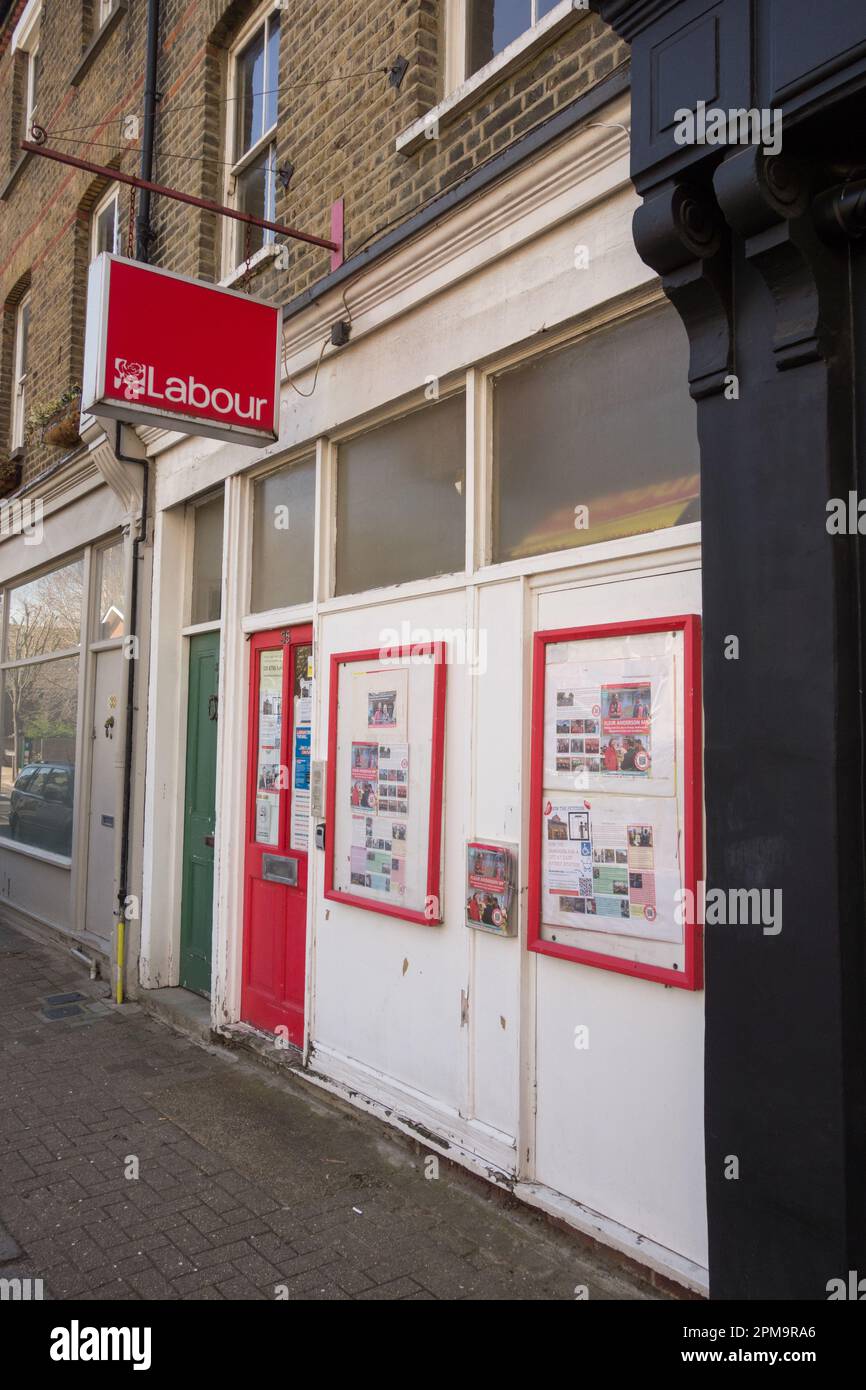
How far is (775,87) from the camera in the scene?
9.25 ft

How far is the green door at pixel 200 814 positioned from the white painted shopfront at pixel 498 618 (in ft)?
2.76

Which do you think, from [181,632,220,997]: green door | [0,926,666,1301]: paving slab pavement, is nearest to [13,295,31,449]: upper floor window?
[181,632,220,997]: green door

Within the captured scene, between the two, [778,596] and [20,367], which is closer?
[778,596]

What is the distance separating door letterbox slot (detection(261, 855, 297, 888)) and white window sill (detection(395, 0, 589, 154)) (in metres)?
3.97

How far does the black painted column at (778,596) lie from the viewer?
2729mm

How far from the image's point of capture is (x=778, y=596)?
2.94 meters

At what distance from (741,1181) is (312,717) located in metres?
3.39

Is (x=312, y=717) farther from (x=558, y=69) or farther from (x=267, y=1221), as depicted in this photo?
(x=558, y=69)

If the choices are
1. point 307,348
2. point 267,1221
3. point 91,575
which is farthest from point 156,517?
point 267,1221

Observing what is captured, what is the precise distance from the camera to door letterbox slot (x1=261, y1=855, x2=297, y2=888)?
5.71 meters

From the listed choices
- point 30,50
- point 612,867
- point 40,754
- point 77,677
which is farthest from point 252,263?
point 30,50

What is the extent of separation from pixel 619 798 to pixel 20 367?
10497mm

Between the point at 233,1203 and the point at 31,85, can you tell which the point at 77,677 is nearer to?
the point at 233,1203

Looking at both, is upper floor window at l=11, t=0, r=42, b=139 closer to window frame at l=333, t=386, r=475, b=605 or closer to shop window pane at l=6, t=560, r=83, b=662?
shop window pane at l=6, t=560, r=83, b=662
